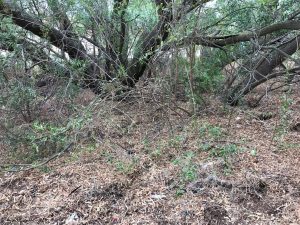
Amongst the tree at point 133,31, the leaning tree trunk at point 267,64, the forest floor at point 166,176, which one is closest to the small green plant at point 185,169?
the forest floor at point 166,176

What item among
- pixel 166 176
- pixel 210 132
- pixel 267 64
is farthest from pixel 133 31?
pixel 166 176

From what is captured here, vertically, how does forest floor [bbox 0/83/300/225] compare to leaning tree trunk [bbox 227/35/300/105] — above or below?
below

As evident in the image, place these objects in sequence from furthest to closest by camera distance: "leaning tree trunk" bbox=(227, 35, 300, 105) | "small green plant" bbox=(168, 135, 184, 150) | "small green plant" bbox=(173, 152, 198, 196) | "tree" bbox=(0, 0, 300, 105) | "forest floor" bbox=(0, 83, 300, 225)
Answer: "leaning tree trunk" bbox=(227, 35, 300, 105), "tree" bbox=(0, 0, 300, 105), "small green plant" bbox=(168, 135, 184, 150), "small green plant" bbox=(173, 152, 198, 196), "forest floor" bbox=(0, 83, 300, 225)

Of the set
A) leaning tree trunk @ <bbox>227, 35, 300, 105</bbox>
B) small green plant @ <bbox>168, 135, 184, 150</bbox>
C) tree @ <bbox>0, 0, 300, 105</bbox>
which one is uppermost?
tree @ <bbox>0, 0, 300, 105</bbox>

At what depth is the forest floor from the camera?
288cm

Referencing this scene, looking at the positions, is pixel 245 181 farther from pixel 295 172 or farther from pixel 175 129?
pixel 175 129

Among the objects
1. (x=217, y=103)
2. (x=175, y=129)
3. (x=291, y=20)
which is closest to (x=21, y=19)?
(x=175, y=129)

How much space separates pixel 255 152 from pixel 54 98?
2.62 metres

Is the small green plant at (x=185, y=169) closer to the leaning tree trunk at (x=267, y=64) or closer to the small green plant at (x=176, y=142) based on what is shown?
the small green plant at (x=176, y=142)

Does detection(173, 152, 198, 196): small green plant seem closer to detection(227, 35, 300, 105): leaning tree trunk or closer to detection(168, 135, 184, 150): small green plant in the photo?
detection(168, 135, 184, 150): small green plant

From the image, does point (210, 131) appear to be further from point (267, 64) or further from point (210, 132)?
point (267, 64)

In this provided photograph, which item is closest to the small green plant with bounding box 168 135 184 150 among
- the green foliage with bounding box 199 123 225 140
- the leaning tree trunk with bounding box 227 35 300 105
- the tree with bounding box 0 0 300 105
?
the green foliage with bounding box 199 123 225 140

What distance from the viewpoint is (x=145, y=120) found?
15.3 feet

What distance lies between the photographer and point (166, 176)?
3324 mm
